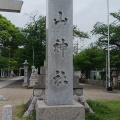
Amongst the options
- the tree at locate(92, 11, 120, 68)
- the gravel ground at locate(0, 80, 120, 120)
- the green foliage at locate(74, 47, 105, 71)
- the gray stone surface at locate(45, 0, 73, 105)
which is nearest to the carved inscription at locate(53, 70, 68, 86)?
the gray stone surface at locate(45, 0, 73, 105)

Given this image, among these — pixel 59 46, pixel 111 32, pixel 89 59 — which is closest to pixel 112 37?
pixel 111 32

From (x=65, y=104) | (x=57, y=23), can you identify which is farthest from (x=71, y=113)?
(x=57, y=23)

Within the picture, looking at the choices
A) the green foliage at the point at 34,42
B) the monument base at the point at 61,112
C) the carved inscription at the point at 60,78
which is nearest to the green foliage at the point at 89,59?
the green foliage at the point at 34,42

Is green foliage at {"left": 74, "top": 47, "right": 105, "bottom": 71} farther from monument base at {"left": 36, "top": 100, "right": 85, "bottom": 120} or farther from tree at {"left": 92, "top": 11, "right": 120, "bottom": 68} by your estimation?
monument base at {"left": 36, "top": 100, "right": 85, "bottom": 120}

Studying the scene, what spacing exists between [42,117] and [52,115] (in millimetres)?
231

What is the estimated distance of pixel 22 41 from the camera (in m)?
39.2

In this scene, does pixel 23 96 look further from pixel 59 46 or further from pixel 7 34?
pixel 7 34

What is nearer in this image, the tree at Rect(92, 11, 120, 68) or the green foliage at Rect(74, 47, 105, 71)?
the tree at Rect(92, 11, 120, 68)

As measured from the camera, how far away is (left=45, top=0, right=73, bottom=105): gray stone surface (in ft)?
20.7

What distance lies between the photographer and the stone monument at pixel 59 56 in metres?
6.30

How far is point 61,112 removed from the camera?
601 centimetres

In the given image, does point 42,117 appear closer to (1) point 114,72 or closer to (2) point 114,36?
(2) point 114,36

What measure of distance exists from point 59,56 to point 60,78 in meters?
0.52

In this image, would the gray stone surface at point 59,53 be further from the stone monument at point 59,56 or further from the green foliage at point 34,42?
the green foliage at point 34,42
